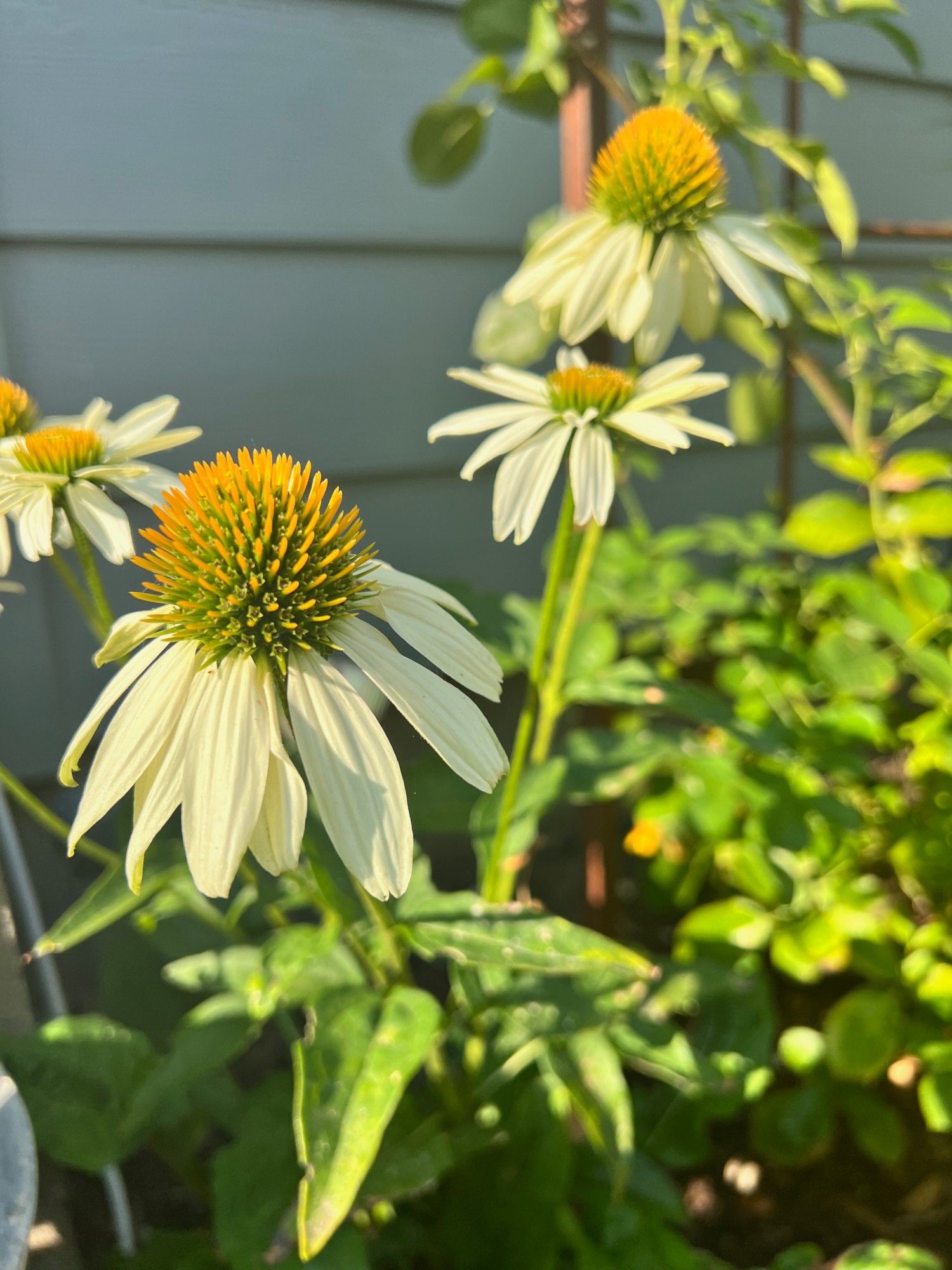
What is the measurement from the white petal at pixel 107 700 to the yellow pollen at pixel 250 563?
16 mm

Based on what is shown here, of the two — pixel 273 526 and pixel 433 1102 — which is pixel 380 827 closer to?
pixel 273 526

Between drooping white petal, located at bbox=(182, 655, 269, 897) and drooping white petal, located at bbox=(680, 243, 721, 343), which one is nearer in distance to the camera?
drooping white petal, located at bbox=(182, 655, 269, 897)

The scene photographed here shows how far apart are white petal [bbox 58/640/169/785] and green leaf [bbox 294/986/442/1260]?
215mm

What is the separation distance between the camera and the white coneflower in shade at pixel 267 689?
336 millimetres

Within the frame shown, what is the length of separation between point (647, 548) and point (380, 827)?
776 millimetres

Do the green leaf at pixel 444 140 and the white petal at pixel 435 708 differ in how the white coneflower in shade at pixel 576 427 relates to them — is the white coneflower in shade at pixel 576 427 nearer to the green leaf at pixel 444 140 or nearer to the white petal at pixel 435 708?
the white petal at pixel 435 708

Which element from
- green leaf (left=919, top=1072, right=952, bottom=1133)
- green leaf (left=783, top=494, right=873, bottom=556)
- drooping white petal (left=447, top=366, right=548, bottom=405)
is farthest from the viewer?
green leaf (left=783, top=494, right=873, bottom=556)

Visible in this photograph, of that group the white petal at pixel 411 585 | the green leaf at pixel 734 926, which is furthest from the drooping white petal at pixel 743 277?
the green leaf at pixel 734 926

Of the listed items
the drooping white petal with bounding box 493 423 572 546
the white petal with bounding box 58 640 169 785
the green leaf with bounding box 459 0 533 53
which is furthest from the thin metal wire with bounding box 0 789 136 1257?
the green leaf with bounding box 459 0 533 53

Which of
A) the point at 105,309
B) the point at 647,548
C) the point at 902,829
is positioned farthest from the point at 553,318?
the point at 902,829

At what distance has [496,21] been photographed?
0.88 meters

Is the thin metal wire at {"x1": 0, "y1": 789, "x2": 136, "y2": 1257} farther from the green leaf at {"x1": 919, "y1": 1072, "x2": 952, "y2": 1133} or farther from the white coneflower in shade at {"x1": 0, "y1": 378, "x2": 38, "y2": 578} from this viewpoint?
the green leaf at {"x1": 919, "y1": 1072, "x2": 952, "y2": 1133}

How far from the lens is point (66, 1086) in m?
0.63

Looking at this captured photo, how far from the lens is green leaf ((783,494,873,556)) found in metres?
0.93
